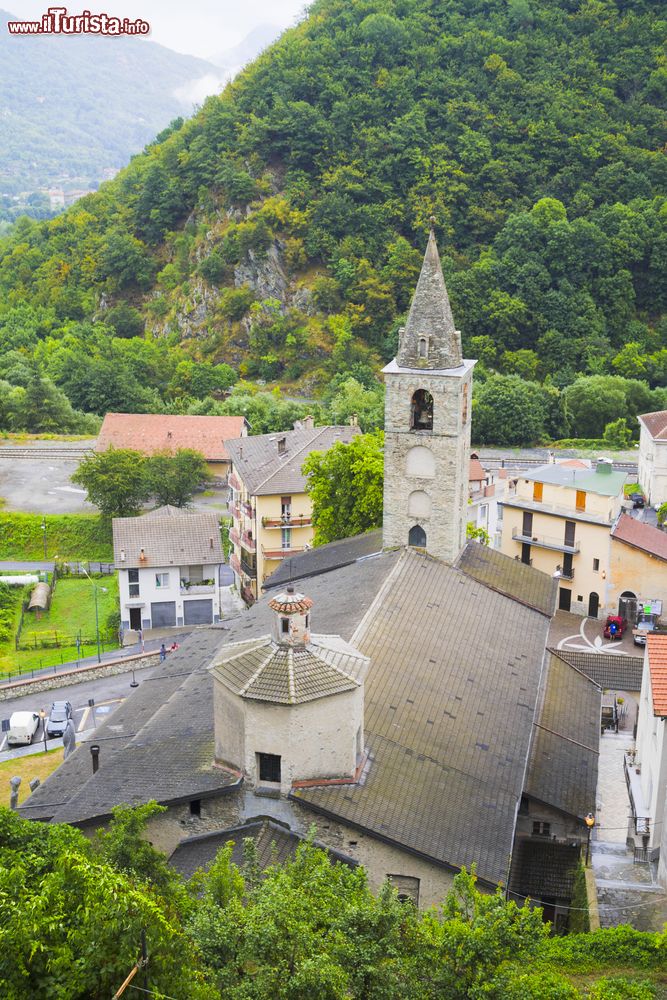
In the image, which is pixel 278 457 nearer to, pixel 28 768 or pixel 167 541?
pixel 167 541

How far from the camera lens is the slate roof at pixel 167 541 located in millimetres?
58719

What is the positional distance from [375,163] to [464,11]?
2440cm

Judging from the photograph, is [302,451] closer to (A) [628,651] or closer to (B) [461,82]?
(A) [628,651]

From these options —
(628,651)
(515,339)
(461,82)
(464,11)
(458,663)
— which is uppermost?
(464,11)

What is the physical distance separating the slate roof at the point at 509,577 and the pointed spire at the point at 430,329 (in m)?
7.60

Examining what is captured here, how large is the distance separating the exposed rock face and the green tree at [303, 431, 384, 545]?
6728cm

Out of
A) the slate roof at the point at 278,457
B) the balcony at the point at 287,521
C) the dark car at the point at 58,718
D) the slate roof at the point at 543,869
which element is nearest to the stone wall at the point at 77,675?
the dark car at the point at 58,718

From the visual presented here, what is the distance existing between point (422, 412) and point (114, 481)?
33.5m

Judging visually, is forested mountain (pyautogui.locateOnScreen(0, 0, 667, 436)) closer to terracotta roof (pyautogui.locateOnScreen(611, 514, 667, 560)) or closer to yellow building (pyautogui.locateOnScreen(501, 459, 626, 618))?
yellow building (pyautogui.locateOnScreen(501, 459, 626, 618))

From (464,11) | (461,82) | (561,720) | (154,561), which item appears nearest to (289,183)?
(461,82)

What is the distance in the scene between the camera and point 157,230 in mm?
129250

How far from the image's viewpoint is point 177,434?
8562 cm

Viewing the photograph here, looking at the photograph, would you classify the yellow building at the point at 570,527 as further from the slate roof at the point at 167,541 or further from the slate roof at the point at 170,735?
the slate roof at the point at 167,541

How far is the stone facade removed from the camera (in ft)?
135
